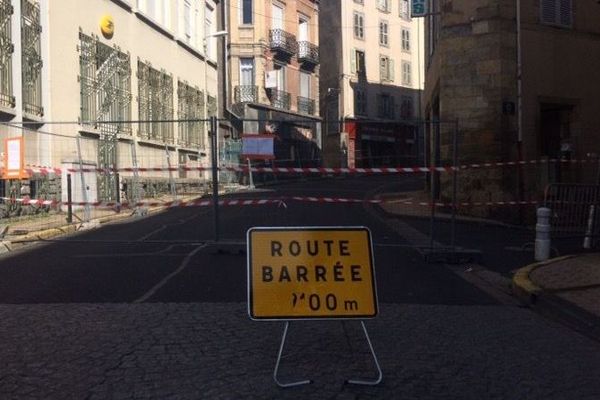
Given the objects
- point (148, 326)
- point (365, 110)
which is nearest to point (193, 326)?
point (148, 326)

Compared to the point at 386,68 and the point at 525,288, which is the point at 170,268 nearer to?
the point at 525,288

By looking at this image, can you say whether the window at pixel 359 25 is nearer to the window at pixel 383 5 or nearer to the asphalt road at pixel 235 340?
the window at pixel 383 5

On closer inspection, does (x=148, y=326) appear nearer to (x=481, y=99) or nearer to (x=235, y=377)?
(x=235, y=377)

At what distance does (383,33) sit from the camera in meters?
52.7

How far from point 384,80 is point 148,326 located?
1902 inches

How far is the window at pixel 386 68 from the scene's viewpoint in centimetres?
5275

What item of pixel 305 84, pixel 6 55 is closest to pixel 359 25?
pixel 305 84

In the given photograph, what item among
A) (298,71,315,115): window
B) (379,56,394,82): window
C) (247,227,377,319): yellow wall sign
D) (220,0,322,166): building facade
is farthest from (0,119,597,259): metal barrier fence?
(379,56,394,82): window

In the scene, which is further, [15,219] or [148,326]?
[15,219]

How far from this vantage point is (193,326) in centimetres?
644

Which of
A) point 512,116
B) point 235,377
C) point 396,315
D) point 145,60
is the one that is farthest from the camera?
point 145,60

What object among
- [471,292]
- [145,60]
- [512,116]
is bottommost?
[471,292]

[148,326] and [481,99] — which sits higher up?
[481,99]

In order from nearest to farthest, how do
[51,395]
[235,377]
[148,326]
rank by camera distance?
[51,395] < [235,377] < [148,326]
